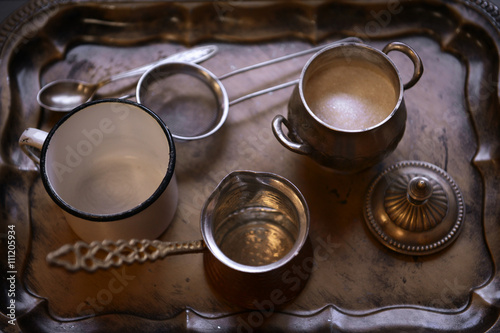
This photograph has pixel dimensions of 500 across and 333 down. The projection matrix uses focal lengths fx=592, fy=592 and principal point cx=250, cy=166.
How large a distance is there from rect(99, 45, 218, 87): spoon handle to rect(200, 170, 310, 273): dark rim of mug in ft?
→ 0.87

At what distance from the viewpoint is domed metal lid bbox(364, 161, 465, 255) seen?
0.82m

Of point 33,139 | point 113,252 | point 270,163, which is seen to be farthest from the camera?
point 270,163

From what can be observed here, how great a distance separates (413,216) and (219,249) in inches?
10.8

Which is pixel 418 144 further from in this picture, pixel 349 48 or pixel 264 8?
pixel 264 8

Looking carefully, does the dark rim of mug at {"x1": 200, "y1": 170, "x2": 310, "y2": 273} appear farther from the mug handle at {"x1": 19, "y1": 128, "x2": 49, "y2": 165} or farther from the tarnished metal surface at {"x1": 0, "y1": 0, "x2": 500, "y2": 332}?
the mug handle at {"x1": 19, "y1": 128, "x2": 49, "y2": 165}

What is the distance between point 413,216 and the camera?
0.82 meters

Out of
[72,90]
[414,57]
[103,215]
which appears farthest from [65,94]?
[414,57]

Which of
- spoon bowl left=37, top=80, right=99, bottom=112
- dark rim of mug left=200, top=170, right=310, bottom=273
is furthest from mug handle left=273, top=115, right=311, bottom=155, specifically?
spoon bowl left=37, top=80, right=99, bottom=112

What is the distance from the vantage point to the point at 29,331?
2.52ft

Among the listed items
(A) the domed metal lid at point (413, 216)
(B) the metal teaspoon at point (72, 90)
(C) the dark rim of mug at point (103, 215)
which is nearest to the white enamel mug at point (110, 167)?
(C) the dark rim of mug at point (103, 215)

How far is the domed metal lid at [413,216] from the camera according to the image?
820mm

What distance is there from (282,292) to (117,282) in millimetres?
227

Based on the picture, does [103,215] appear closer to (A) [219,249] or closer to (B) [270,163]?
(A) [219,249]

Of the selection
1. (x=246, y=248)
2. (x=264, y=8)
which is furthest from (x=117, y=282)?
(x=264, y=8)
